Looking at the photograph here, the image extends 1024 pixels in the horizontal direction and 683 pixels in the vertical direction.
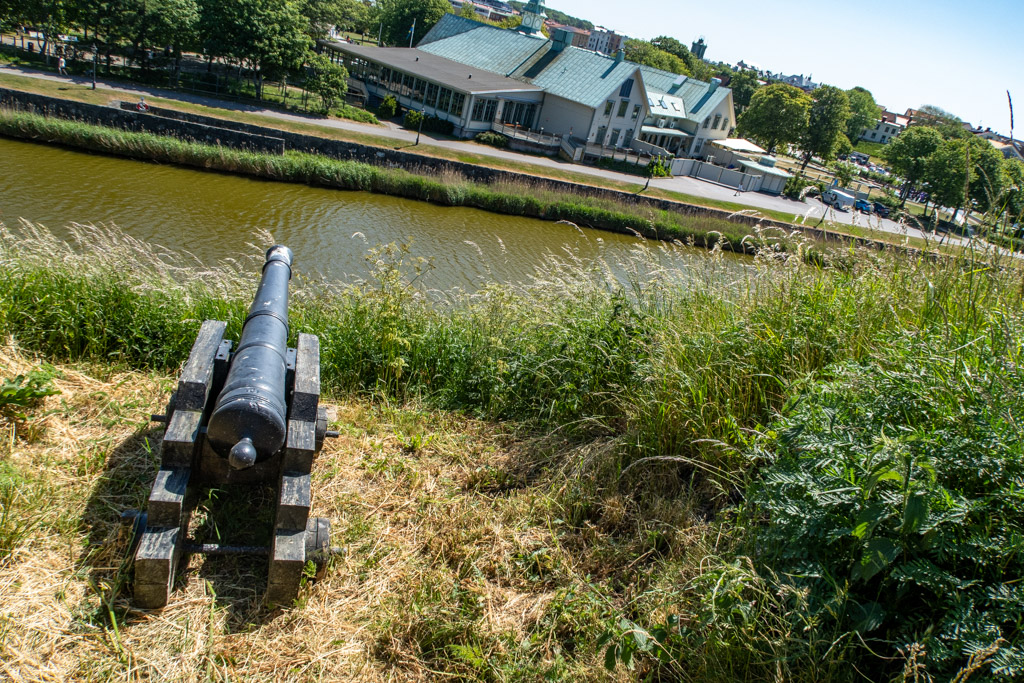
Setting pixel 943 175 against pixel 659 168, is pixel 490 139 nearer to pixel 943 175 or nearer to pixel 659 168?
pixel 659 168

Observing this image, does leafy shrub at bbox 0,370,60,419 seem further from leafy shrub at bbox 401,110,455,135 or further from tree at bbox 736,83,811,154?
tree at bbox 736,83,811,154

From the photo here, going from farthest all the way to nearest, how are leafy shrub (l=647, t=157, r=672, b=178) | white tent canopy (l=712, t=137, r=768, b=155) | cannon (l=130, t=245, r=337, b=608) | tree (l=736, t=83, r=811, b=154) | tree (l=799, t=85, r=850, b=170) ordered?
tree (l=799, t=85, r=850, b=170) < tree (l=736, t=83, r=811, b=154) < white tent canopy (l=712, t=137, r=768, b=155) < leafy shrub (l=647, t=157, r=672, b=178) < cannon (l=130, t=245, r=337, b=608)

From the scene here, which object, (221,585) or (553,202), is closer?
(221,585)

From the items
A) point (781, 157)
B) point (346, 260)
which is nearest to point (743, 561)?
point (346, 260)

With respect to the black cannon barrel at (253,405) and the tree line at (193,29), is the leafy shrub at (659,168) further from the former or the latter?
the black cannon barrel at (253,405)

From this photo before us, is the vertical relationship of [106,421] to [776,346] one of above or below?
below

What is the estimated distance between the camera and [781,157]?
75688 millimetres

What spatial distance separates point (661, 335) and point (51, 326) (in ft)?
15.2

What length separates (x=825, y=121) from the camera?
2224 inches

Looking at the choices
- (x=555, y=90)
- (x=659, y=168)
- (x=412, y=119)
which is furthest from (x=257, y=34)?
(x=659, y=168)

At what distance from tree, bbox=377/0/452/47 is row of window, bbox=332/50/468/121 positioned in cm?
1899

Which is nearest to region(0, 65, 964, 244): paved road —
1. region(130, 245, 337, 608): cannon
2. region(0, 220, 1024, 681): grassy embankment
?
region(0, 220, 1024, 681): grassy embankment

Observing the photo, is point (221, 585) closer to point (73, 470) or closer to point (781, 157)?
point (73, 470)

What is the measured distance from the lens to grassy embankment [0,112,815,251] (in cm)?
1975
